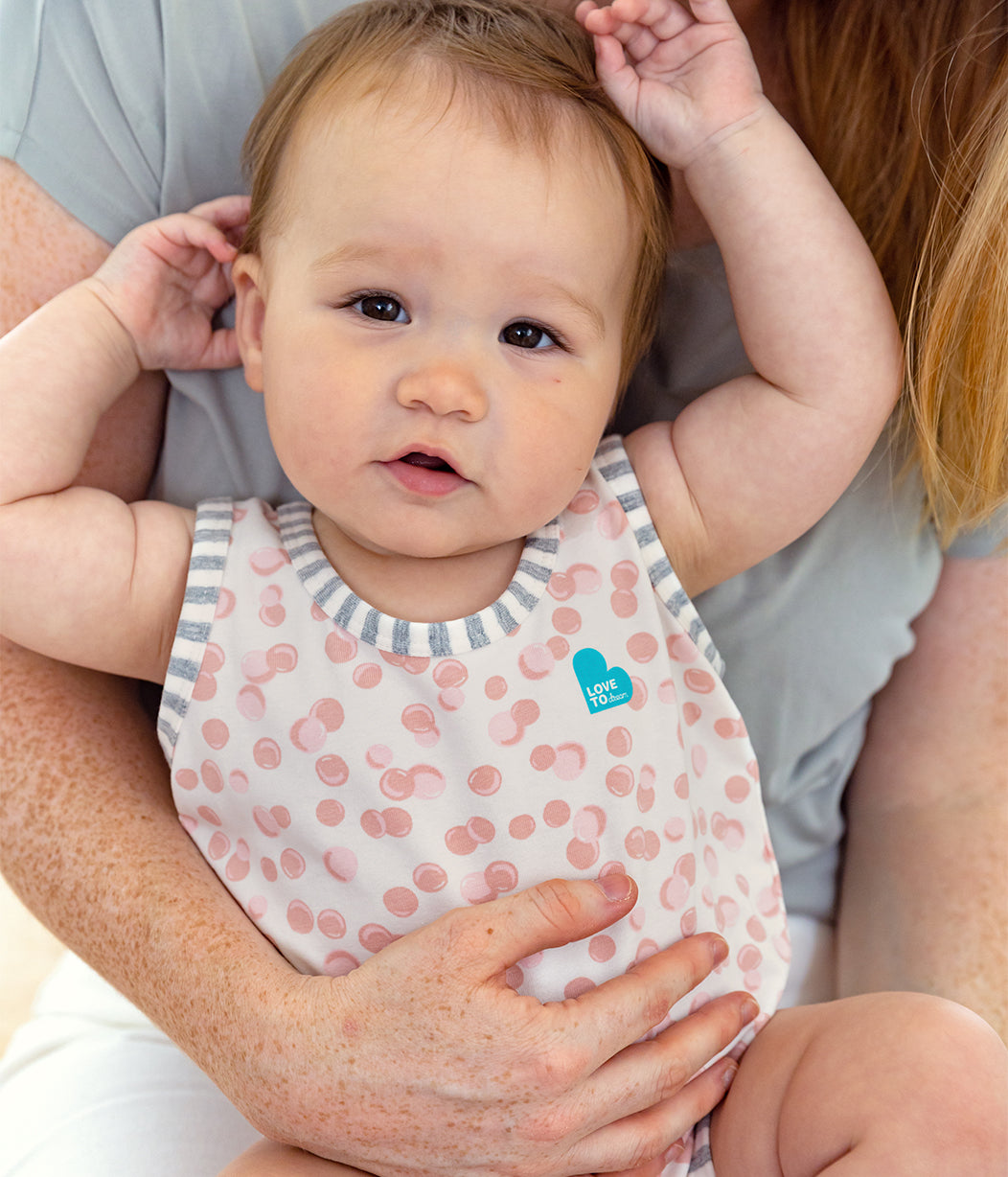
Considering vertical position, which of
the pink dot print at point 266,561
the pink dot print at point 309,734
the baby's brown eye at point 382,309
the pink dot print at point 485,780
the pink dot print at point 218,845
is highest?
the baby's brown eye at point 382,309

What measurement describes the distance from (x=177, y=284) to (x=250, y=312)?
0.11m

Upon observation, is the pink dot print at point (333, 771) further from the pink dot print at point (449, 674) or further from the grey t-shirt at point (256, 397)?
the grey t-shirt at point (256, 397)

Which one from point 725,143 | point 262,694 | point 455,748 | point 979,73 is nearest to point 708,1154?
point 455,748

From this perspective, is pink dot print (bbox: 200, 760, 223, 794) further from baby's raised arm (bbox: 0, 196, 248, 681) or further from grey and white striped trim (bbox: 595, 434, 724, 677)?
grey and white striped trim (bbox: 595, 434, 724, 677)

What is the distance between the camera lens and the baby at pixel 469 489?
0.99m

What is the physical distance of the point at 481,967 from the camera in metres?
0.96

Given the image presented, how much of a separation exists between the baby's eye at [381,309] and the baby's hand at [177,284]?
189 mm

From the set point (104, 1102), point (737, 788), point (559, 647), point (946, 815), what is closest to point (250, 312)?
point (559, 647)

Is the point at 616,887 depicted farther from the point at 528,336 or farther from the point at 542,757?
the point at 528,336

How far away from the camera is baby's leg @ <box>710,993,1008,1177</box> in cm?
96

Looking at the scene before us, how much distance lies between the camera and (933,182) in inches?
48.4


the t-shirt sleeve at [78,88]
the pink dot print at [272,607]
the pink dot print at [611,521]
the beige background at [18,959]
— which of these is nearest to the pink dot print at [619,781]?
the pink dot print at [611,521]

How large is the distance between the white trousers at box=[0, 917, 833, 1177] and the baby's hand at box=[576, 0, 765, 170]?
3.48ft

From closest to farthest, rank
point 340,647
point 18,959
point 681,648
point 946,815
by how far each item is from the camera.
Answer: point 340,647, point 681,648, point 946,815, point 18,959
